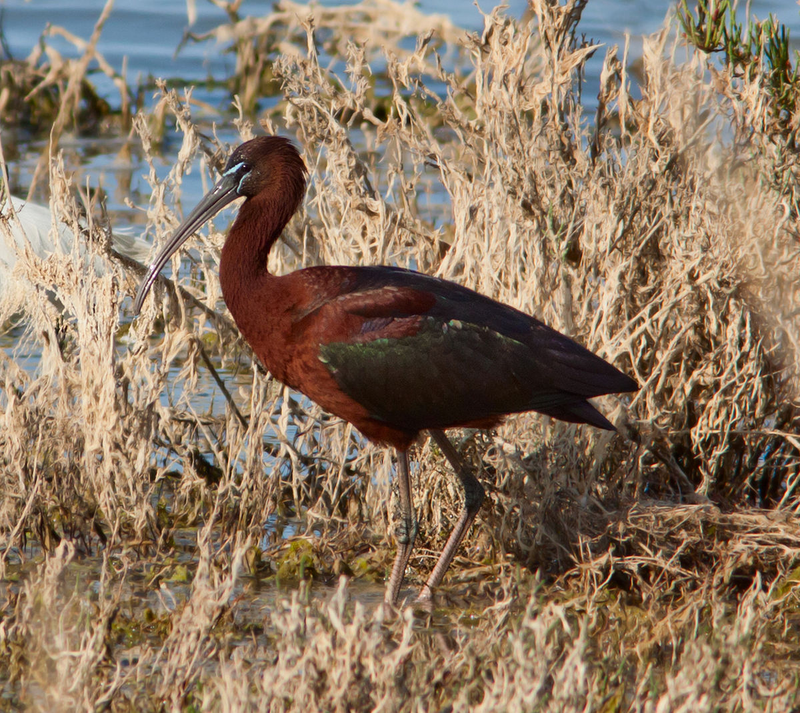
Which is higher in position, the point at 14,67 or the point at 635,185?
the point at 14,67

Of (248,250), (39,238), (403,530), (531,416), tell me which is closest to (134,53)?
(39,238)

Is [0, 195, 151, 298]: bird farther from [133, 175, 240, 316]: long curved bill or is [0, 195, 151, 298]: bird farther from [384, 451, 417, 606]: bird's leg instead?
[384, 451, 417, 606]: bird's leg

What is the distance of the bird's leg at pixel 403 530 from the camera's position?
14.3 ft

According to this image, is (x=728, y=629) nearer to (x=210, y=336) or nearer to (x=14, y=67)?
(x=210, y=336)

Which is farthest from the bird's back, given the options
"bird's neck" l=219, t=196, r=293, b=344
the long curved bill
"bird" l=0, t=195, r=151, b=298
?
"bird" l=0, t=195, r=151, b=298

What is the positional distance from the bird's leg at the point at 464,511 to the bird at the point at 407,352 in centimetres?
13

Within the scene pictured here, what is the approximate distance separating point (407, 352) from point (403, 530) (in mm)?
667

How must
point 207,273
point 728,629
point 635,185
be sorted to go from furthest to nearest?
point 207,273, point 635,185, point 728,629

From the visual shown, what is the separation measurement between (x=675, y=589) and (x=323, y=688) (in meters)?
1.82

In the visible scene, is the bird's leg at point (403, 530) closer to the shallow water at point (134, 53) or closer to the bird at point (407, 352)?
the bird at point (407, 352)

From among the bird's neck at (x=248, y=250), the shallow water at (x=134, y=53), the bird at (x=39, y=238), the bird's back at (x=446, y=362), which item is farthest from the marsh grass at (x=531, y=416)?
the shallow water at (x=134, y=53)

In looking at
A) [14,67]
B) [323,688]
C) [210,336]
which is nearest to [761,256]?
[323,688]

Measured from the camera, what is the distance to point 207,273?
5.03 metres

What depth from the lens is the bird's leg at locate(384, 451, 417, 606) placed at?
4.35 m
